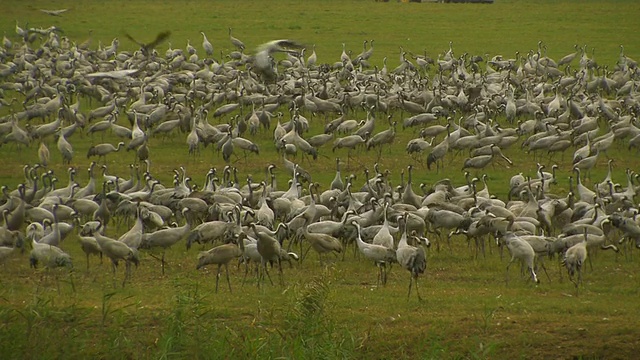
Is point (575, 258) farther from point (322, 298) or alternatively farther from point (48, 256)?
point (48, 256)

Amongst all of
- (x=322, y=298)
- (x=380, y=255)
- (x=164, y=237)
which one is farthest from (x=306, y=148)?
(x=322, y=298)

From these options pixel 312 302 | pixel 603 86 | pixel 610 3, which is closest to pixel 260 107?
pixel 603 86

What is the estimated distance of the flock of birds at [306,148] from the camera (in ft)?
42.4

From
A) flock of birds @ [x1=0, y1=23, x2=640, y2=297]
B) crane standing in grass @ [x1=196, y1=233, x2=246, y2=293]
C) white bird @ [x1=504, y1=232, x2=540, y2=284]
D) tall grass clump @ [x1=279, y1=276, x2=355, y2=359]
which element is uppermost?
tall grass clump @ [x1=279, y1=276, x2=355, y2=359]

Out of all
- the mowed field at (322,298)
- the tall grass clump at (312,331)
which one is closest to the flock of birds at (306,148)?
the mowed field at (322,298)

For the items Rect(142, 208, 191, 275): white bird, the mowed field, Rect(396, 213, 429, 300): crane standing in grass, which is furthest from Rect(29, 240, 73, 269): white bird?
Rect(396, 213, 429, 300): crane standing in grass

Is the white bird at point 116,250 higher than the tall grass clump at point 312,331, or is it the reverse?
the tall grass clump at point 312,331

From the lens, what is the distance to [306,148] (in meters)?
19.1

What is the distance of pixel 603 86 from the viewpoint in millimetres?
25734

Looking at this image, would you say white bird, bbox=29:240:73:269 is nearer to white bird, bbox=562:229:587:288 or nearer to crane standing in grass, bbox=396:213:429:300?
crane standing in grass, bbox=396:213:429:300

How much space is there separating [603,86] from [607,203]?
11604mm

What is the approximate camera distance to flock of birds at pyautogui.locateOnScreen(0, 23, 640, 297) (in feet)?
42.4

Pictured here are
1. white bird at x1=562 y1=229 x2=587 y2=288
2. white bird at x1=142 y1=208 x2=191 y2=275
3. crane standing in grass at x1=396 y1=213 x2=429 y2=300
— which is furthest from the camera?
white bird at x1=142 y1=208 x2=191 y2=275

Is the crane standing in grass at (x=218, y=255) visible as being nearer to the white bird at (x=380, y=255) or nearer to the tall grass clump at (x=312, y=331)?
the white bird at (x=380, y=255)
